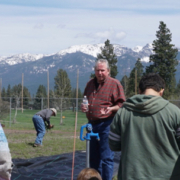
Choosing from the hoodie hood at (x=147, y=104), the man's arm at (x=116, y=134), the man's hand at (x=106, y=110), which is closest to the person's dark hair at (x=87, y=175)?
the man's arm at (x=116, y=134)

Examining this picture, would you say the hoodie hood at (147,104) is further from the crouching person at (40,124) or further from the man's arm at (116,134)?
the crouching person at (40,124)

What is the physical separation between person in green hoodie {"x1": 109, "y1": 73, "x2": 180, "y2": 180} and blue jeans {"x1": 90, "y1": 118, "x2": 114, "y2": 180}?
2.22 m

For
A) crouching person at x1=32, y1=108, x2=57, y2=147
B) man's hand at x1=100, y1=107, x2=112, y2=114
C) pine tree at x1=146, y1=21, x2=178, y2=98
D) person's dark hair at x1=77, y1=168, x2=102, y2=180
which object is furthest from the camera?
pine tree at x1=146, y1=21, x2=178, y2=98

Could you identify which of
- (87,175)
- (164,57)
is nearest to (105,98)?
(87,175)

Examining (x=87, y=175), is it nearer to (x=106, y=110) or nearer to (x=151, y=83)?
(x=151, y=83)

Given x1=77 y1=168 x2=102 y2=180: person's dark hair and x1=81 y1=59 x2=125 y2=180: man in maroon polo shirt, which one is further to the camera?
x1=81 y1=59 x2=125 y2=180: man in maroon polo shirt

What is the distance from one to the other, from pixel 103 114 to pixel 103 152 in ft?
1.67

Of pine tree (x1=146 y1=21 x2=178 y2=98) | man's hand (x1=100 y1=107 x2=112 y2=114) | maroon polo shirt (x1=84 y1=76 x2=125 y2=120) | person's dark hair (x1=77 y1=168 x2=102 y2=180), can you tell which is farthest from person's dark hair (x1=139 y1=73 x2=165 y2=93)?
pine tree (x1=146 y1=21 x2=178 y2=98)

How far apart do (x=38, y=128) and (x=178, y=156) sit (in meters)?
8.73

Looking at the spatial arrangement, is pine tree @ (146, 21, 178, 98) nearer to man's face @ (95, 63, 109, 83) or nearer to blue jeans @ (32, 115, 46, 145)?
blue jeans @ (32, 115, 46, 145)

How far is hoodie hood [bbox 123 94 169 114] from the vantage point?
3.03 meters

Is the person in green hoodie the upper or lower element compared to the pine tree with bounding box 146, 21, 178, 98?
lower

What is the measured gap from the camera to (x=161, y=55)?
34.6 m

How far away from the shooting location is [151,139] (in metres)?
3.05
